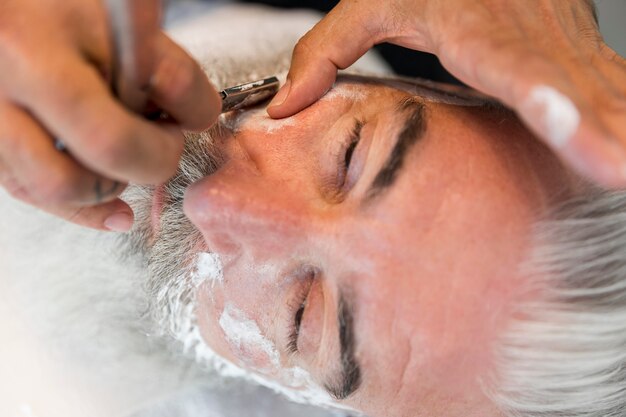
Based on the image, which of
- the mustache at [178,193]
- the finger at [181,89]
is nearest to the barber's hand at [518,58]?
the mustache at [178,193]

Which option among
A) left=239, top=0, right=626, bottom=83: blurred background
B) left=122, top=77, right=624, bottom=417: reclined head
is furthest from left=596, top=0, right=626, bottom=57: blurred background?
left=122, top=77, right=624, bottom=417: reclined head

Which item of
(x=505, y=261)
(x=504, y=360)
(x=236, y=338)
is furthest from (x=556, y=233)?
(x=236, y=338)

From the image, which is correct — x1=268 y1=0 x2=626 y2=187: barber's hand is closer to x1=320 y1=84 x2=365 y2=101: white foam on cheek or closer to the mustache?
x1=320 y1=84 x2=365 y2=101: white foam on cheek

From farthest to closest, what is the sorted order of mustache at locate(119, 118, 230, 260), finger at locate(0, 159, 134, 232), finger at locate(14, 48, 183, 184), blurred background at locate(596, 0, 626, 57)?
blurred background at locate(596, 0, 626, 57)
mustache at locate(119, 118, 230, 260)
finger at locate(0, 159, 134, 232)
finger at locate(14, 48, 183, 184)

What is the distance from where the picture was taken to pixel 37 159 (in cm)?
61

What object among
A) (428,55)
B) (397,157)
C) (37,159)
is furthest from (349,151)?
(428,55)

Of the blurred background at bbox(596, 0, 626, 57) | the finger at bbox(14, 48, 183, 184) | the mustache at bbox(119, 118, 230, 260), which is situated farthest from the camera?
the blurred background at bbox(596, 0, 626, 57)

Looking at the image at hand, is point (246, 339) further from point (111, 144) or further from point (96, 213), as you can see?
point (111, 144)

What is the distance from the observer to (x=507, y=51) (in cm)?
71

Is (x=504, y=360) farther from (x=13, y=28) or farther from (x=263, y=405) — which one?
(x=13, y=28)

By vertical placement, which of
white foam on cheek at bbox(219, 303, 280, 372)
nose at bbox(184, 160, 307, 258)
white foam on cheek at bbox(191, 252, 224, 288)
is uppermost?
nose at bbox(184, 160, 307, 258)

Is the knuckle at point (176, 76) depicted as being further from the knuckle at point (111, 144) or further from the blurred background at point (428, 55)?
the blurred background at point (428, 55)

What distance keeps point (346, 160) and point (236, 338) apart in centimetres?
36

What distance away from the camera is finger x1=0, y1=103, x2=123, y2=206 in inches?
24.0
